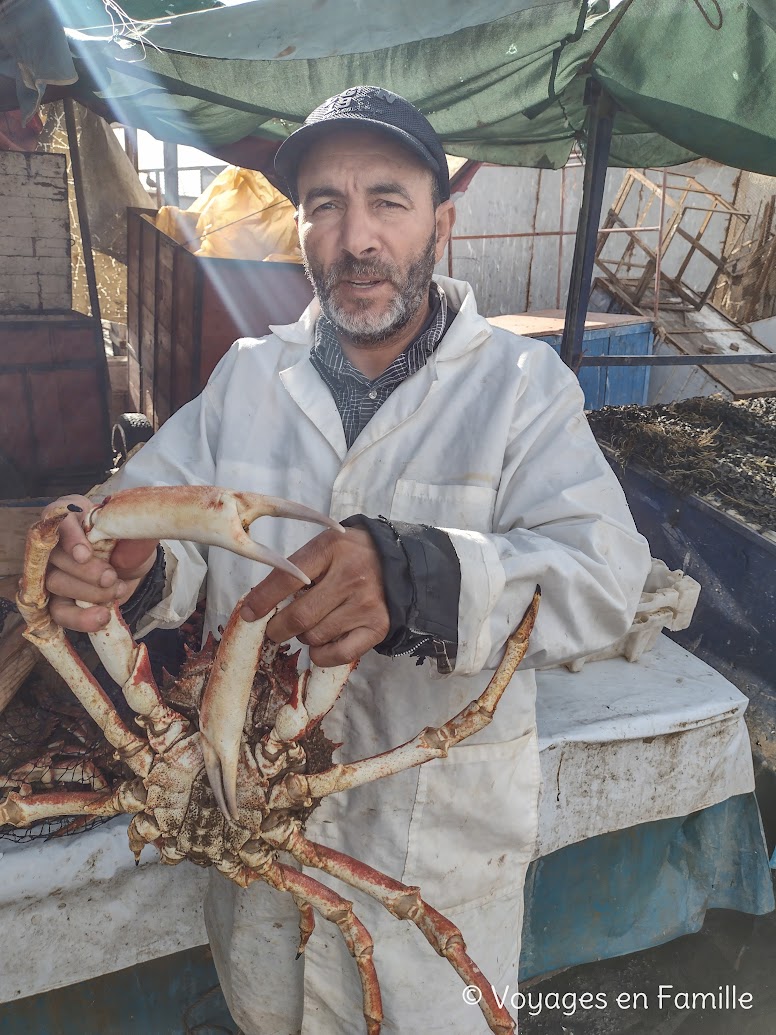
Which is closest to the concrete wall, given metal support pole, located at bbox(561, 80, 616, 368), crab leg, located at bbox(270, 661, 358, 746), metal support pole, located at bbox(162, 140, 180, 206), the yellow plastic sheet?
the yellow plastic sheet

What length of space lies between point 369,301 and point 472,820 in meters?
1.38

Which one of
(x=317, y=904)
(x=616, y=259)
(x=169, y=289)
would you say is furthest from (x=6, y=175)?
(x=616, y=259)

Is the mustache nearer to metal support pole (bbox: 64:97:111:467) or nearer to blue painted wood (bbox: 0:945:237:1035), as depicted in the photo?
blue painted wood (bbox: 0:945:237:1035)

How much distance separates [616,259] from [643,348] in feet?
13.2

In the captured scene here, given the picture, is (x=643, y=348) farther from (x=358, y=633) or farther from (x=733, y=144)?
(x=358, y=633)

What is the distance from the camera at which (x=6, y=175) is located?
4.22 m

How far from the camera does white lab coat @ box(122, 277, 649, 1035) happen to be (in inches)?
65.1

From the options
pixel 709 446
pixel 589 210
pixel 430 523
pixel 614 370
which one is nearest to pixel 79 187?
pixel 589 210

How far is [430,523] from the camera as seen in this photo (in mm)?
1773

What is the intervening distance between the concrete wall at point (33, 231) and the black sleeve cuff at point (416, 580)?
4.06 metres

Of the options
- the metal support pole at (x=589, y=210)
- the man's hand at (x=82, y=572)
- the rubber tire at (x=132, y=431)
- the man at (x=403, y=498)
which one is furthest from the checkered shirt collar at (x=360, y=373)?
the rubber tire at (x=132, y=431)

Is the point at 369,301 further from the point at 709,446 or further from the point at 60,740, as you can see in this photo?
the point at 709,446

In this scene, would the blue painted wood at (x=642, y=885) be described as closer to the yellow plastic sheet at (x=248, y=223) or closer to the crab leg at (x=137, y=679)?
the crab leg at (x=137, y=679)

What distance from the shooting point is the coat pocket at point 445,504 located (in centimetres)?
172
